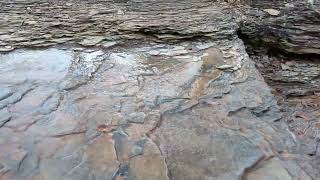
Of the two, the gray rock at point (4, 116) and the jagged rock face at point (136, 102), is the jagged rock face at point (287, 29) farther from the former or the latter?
the gray rock at point (4, 116)

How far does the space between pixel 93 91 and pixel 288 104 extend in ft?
4.08

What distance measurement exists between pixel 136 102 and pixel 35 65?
2.46 ft

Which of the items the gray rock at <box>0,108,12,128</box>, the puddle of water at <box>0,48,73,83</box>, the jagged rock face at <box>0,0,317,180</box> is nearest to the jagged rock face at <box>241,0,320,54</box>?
the jagged rock face at <box>0,0,317,180</box>

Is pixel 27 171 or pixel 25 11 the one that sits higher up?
pixel 25 11

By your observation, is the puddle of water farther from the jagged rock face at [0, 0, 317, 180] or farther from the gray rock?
the gray rock

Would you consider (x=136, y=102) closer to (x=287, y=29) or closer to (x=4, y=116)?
(x=4, y=116)

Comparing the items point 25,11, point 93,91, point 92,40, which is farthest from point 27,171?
point 25,11

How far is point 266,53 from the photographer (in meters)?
2.88

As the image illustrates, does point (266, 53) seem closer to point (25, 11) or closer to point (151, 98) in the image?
point (151, 98)

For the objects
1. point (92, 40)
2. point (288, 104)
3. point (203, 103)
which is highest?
point (92, 40)

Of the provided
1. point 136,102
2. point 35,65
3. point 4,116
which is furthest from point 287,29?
point 4,116

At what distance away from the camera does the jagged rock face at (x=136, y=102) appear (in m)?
1.52

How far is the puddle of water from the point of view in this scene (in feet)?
7.12

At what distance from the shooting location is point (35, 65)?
2.30 m
